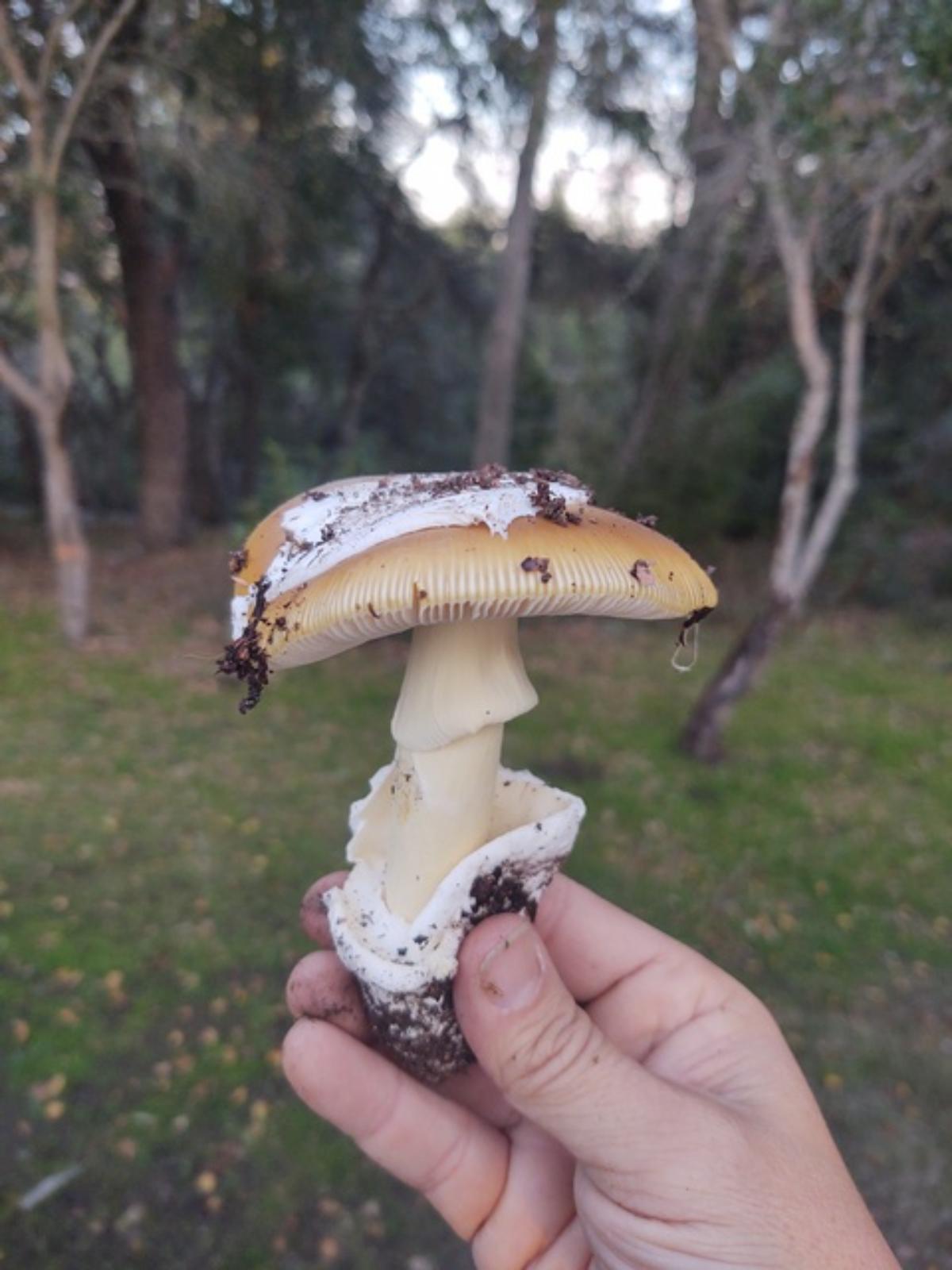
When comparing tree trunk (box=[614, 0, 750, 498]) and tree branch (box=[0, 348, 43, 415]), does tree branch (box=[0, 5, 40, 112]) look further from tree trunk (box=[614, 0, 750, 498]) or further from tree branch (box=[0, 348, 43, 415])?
tree trunk (box=[614, 0, 750, 498])

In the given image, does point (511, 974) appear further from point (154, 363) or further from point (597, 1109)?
point (154, 363)

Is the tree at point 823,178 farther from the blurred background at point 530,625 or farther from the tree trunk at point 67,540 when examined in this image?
the tree trunk at point 67,540

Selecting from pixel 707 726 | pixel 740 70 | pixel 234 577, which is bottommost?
pixel 707 726

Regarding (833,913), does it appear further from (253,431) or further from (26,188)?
(253,431)

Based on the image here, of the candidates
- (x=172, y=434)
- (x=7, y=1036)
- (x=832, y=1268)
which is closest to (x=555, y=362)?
(x=172, y=434)

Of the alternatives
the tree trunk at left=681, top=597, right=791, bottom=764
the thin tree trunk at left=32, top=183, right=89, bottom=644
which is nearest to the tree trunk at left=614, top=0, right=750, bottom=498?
the tree trunk at left=681, top=597, right=791, bottom=764

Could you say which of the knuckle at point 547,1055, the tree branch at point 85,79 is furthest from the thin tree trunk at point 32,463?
the knuckle at point 547,1055
